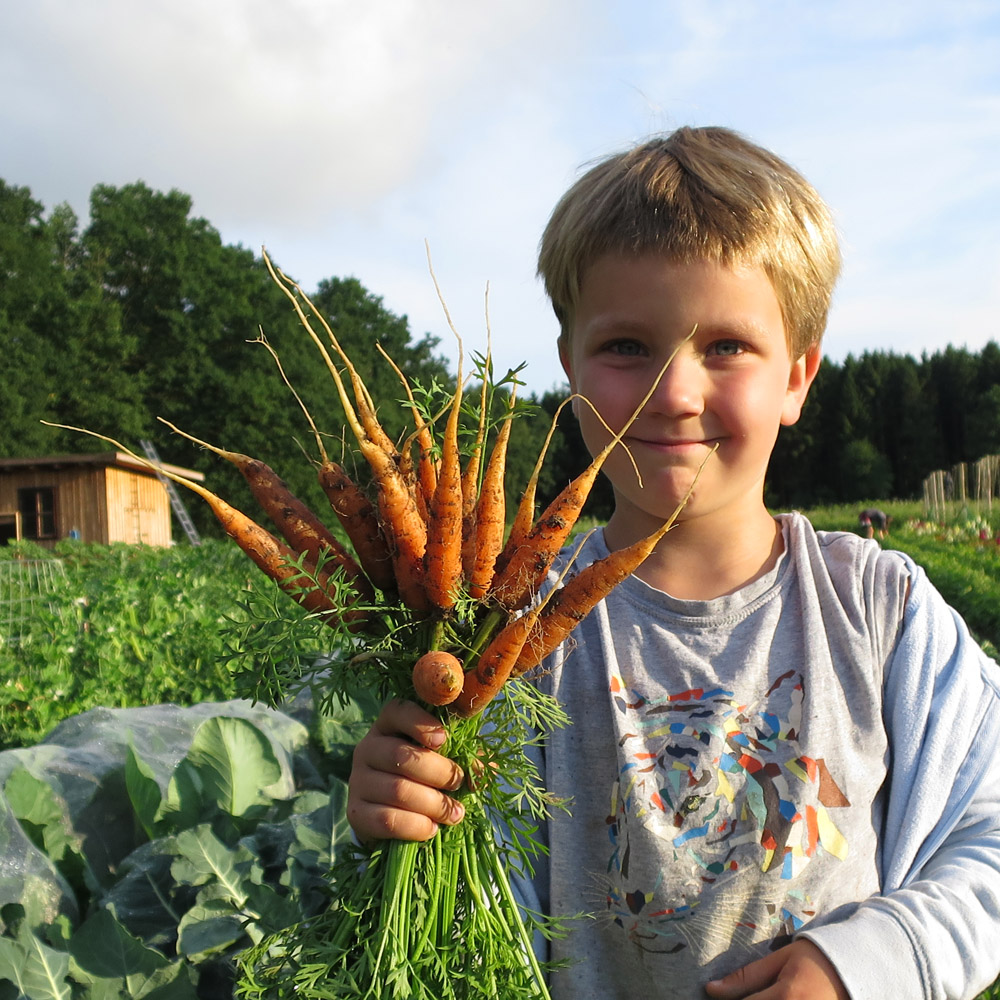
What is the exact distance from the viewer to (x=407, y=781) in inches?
49.2

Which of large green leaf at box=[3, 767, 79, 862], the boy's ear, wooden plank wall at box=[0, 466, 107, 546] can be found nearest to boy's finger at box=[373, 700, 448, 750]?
the boy's ear

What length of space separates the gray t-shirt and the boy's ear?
0.29m

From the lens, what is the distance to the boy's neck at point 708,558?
1841mm

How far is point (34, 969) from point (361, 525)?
5.25ft

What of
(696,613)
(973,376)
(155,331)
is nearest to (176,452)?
(155,331)

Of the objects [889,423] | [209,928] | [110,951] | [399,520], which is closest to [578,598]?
[399,520]

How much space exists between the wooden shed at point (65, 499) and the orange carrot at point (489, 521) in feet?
91.1

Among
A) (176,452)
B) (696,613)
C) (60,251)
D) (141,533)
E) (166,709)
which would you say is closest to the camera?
(696,613)

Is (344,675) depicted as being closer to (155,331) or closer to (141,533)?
(141,533)

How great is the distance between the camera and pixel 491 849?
1.34 metres

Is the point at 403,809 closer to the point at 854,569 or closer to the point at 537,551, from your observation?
the point at 537,551

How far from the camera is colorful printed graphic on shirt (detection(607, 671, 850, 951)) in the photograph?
5.12 feet

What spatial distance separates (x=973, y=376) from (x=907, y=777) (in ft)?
236

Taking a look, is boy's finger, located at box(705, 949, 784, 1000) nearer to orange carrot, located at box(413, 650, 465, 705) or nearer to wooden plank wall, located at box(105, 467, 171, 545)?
orange carrot, located at box(413, 650, 465, 705)
